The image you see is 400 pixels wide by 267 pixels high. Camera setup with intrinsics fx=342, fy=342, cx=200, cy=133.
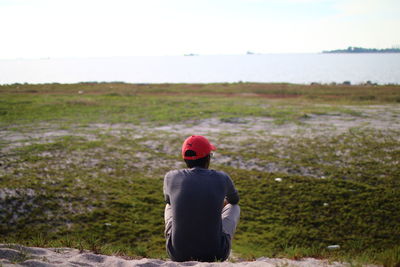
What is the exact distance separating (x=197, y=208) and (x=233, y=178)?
17.6ft

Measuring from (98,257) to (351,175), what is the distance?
23.7 feet

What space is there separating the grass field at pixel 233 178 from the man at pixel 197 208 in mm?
1421

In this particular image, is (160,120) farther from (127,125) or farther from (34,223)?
(34,223)

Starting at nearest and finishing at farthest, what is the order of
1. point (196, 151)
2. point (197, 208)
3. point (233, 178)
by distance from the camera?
point (197, 208)
point (196, 151)
point (233, 178)

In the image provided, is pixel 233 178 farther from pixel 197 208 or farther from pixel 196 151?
pixel 197 208

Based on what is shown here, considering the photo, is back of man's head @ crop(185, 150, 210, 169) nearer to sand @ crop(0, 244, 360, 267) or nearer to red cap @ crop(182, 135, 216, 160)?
red cap @ crop(182, 135, 216, 160)

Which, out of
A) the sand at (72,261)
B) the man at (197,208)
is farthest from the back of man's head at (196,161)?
the sand at (72,261)

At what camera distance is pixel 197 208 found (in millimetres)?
3596

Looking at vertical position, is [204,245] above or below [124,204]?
above

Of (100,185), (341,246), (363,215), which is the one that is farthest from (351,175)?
(100,185)

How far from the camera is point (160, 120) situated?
58.4 feet

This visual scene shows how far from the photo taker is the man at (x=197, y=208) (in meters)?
3.62

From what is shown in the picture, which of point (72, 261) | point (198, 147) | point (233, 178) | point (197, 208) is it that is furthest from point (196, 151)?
point (233, 178)

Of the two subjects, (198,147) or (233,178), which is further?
(233,178)
